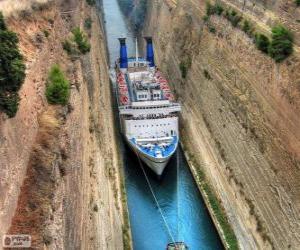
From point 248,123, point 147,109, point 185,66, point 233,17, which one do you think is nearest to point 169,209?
point 248,123

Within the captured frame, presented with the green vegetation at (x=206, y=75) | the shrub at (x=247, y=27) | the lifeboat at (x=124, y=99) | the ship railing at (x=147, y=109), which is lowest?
the lifeboat at (x=124, y=99)

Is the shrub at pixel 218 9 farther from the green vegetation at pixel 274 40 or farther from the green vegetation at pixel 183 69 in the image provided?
the green vegetation at pixel 183 69

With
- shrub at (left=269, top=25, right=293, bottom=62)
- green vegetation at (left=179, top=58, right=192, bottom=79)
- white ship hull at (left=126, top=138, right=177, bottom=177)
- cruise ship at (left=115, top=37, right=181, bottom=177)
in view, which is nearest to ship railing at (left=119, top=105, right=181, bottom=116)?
cruise ship at (left=115, top=37, right=181, bottom=177)

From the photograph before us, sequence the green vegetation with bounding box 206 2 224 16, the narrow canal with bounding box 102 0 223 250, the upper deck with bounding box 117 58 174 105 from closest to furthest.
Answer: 1. the narrow canal with bounding box 102 0 223 250
2. the green vegetation with bounding box 206 2 224 16
3. the upper deck with bounding box 117 58 174 105

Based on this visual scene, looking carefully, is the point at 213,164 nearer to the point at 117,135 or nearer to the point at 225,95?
the point at 225,95

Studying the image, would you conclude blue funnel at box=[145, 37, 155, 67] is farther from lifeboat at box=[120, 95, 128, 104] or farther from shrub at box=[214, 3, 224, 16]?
shrub at box=[214, 3, 224, 16]

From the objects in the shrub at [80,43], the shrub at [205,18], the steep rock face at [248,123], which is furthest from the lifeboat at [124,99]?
the shrub at [205,18]
